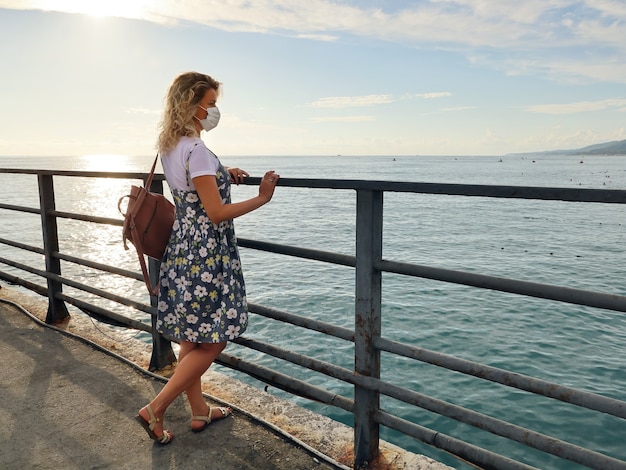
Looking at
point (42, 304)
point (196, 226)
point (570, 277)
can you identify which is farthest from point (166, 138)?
point (570, 277)

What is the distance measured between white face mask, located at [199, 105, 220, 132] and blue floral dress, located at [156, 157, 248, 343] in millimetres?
231

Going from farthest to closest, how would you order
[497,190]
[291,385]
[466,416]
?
[291,385], [466,416], [497,190]

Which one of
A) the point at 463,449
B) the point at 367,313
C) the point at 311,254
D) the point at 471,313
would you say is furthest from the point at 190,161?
the point at 471,313

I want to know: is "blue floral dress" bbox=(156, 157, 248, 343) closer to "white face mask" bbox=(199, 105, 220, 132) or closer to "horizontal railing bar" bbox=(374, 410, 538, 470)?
"white face mask" bbox=(199, 105, 220, 132)

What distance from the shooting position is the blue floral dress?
2717 millimetres

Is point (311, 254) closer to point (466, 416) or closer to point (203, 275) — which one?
point (203, 275)

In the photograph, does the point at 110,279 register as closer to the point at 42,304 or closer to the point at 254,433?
the point at 42,304

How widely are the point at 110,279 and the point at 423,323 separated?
966cm

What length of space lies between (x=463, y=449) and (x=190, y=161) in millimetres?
1862

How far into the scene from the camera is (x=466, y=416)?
7.66 ft

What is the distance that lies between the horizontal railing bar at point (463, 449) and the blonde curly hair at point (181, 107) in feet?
5.87

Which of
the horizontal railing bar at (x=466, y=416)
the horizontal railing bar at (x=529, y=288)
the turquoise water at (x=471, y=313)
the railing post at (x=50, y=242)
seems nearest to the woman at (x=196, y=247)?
the horizontal railing bar at (x=466, y=416)

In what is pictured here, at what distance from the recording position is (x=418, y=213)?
131 ft

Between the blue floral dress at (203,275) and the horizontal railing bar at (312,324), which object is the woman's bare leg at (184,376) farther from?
the horizontal railing bar at (312,324)
